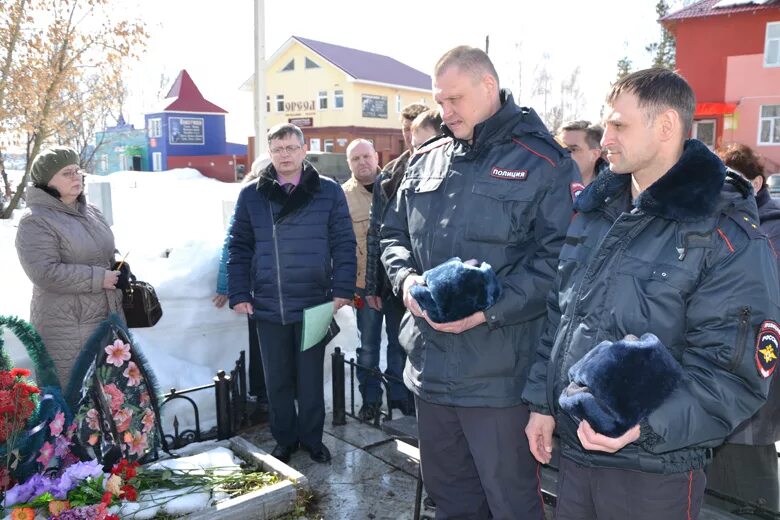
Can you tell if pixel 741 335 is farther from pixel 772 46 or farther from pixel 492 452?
pixel 772 46

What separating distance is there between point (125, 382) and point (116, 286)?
2.00 ft

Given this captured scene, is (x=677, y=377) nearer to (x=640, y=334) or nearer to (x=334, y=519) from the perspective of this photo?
(x=640, y=334)

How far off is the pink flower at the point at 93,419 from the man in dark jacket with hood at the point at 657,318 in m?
2.89

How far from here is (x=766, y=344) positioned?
178 centimetres

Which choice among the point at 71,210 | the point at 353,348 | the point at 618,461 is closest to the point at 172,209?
the point at 353,348

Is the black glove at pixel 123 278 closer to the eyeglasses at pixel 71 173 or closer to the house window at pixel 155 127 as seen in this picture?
the eyeglasses at pixel 71 173

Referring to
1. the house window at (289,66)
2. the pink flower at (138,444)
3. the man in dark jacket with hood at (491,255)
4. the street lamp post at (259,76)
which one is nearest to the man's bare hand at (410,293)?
the man in dark jacket with hood at (491,255)

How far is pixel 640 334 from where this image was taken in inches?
76.3

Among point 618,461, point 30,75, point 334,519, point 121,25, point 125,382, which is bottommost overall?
point 334,519

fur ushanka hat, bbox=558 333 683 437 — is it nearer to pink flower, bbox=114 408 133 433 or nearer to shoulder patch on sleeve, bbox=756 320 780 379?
shoulder patch on sleeve, bbox=756 320 780 379

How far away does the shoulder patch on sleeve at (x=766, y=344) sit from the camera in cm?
178

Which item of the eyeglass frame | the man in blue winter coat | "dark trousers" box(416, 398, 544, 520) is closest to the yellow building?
the man in blue winter coat

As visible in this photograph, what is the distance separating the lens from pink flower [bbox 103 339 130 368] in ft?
12.9

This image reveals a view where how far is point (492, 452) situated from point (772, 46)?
92.3 feet
